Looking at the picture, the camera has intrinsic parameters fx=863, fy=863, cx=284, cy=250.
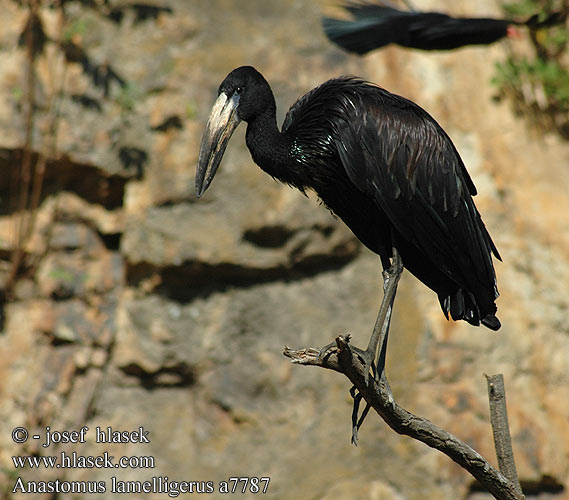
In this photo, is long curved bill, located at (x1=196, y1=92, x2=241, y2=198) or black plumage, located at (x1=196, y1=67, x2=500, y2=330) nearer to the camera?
black plumage, located at (x1=196, y1=67, x2=500, y2=330)

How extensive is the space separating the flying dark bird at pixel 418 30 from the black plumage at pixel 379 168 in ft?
6.31

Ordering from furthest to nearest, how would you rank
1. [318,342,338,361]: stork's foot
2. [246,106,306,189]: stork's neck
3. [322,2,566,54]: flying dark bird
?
[322,2,566,54]: flying dark bird
[246,106,306,189]: stork's neck
[318,342,338,361]: stork's foot

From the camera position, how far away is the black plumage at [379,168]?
3785mm

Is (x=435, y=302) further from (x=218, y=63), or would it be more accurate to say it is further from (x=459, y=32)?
(x=218, y=63)

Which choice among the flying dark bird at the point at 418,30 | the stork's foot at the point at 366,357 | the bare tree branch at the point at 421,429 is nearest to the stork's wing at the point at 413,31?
the flying dark bird at the point at 418,30

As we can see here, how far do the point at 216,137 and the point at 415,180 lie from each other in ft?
3.05

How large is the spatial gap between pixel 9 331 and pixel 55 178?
1161 millimetres

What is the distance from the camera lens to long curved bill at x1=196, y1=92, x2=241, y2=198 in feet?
12.9

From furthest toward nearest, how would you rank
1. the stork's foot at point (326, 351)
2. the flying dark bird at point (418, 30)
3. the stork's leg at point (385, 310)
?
the flying dark bird at point (418, 30) < the stork's leg at point (385, 310) < the stork's foot at point (326, 351)

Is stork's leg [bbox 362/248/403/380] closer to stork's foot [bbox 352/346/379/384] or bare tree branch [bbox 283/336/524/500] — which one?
stork's foot [bbox 352/346/379/384]

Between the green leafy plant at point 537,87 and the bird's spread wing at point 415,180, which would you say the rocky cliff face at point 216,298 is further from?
the bird's spread wing at point 415,180

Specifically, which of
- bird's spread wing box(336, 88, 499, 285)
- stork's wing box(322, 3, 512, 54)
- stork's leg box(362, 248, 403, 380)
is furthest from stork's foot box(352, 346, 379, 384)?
stork's wing box(322, 3, 512, 54)

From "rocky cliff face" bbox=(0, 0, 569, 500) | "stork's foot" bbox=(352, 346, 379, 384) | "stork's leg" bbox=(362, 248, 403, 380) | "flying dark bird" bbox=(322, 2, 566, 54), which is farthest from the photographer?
"rocky cliff face" bbox=(0, 0, 569, 500)

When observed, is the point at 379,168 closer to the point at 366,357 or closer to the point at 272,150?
the point at 272,150
